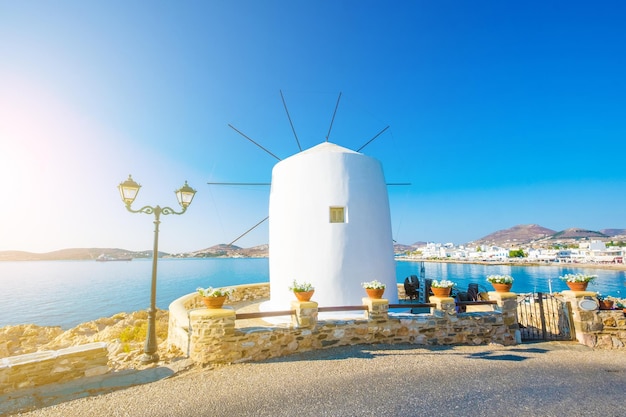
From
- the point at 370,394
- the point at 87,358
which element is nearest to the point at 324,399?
the point at 370,394

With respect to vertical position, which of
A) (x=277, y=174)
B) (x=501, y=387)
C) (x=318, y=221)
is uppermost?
(x=277, y=174)

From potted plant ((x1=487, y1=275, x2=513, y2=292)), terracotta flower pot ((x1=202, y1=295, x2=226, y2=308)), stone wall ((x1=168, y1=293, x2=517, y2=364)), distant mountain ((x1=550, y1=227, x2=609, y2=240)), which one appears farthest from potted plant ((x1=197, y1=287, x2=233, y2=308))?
distant mountain ((x1=550, y1=227, x2=609, y2=240))

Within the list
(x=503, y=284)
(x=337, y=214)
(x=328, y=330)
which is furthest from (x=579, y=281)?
(x=328, y=330)

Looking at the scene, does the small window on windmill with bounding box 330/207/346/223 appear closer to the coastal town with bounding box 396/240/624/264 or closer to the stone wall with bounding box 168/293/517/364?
the stone wall with bounding box 168/293/517/364

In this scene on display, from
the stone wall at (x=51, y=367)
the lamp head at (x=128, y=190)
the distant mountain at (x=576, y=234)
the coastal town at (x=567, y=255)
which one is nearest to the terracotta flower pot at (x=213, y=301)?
the stone wall at (x=51, y=367)

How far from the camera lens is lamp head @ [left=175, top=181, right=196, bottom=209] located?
680cm

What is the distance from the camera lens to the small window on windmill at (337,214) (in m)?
8.62

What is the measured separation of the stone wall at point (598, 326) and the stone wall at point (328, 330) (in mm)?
1477

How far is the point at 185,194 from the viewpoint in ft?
22.4

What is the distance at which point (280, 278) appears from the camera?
8781 mm

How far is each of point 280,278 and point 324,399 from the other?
483 centimetres

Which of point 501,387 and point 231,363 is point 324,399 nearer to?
point 231,363

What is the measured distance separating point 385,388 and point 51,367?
17.5ft

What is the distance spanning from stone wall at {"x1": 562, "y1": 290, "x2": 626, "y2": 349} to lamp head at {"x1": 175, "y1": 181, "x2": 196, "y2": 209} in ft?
31.4
